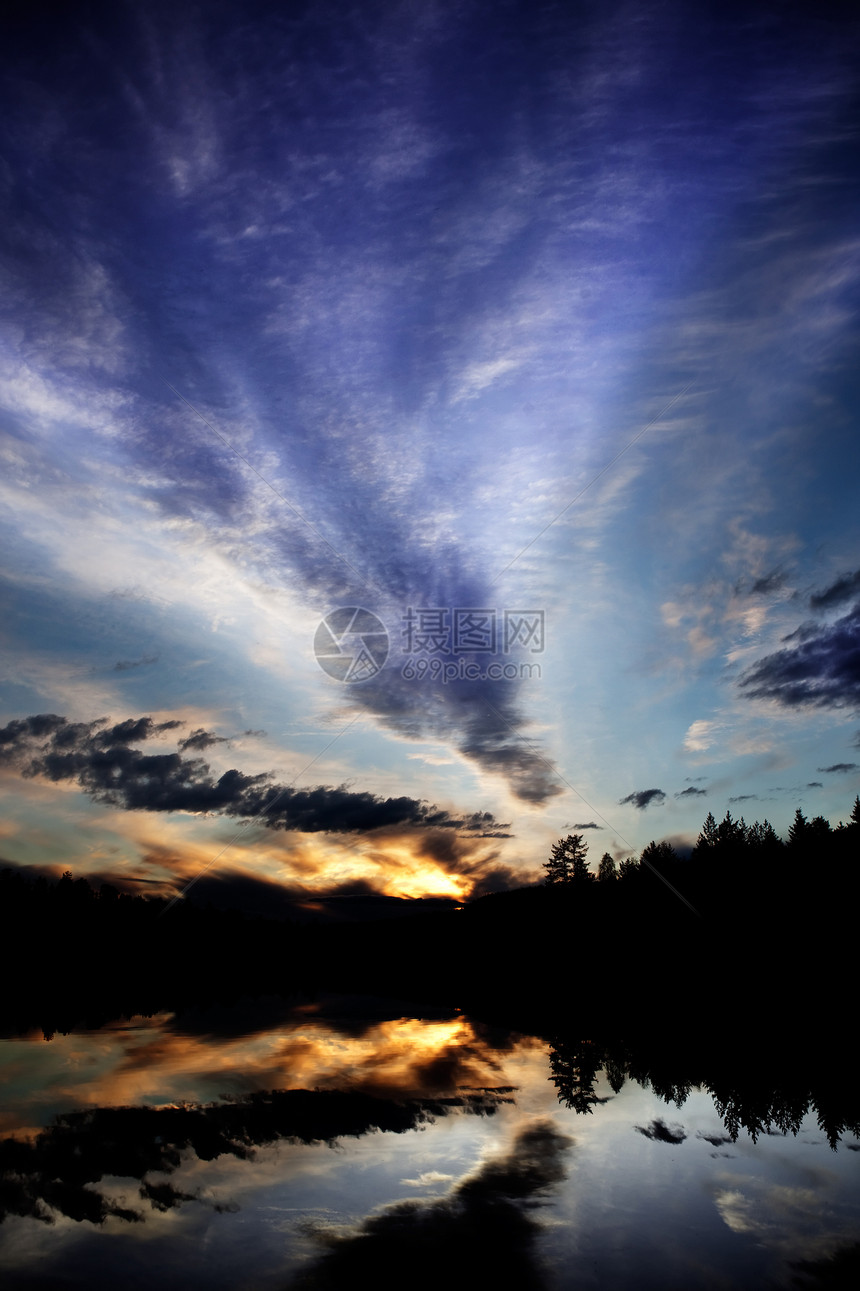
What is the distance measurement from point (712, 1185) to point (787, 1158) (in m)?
3.20

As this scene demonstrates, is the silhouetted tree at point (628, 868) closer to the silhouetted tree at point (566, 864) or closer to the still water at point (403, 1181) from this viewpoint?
the silhouetted tree at point (566, 864)

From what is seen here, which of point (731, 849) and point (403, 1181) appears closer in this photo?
point (403, 1181)

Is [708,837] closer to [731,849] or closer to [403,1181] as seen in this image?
[731,849]

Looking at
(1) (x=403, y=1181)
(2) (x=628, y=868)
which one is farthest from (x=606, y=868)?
(1) (x=403, y=1181)

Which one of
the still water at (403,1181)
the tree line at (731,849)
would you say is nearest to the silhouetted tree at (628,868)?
the tree line at (731,849)

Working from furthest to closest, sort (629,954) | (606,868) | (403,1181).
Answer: (606,868) → (629,954) → (403,1181)

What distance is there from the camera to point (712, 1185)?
44.2ft

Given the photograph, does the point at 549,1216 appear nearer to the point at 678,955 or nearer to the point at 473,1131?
the point at 473,1131

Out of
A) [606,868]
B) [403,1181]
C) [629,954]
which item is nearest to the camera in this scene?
[403,1181]

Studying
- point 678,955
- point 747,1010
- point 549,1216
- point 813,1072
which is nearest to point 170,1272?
point 549,1216

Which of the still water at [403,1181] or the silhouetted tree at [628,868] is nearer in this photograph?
the still water at [403,1181]

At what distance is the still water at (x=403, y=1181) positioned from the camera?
9977 millimetres

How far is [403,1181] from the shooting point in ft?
43.2

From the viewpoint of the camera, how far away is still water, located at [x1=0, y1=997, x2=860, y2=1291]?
32.7 feet
